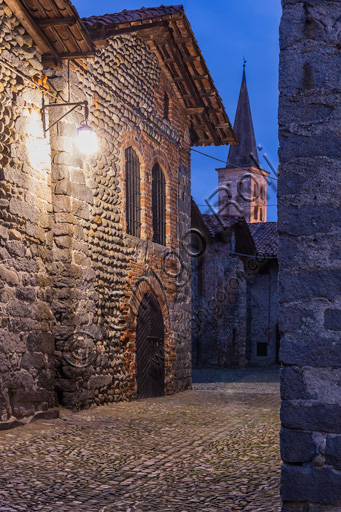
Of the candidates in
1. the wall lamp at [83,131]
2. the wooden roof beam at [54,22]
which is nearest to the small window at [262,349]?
the wall lamp at [83,131]

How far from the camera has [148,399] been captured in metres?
10.5

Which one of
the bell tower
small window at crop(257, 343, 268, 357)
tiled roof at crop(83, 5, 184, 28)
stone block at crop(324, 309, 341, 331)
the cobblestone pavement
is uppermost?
the bell tower

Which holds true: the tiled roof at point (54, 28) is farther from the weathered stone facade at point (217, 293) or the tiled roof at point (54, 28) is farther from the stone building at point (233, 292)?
the weathered stone facade at point (217, 293)

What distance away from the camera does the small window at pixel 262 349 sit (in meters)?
28.3

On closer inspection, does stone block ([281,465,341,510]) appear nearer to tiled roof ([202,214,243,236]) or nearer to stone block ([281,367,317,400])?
stone block ([281,367,317,400])

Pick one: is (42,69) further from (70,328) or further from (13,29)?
(70,328)

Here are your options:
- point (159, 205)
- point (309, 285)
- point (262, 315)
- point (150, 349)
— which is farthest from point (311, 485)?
point (262, 315)

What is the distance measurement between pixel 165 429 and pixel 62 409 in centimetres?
168

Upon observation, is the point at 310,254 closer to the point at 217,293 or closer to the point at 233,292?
the point at 217,293

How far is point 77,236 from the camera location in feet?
27.9

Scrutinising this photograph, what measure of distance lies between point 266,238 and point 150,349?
18476 mm

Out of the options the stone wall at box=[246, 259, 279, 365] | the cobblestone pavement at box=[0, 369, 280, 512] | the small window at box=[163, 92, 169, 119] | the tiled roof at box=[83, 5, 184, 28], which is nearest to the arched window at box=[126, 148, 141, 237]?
the small window at box=[163, 92, 169, 119]

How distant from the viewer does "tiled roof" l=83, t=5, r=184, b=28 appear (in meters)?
9.22

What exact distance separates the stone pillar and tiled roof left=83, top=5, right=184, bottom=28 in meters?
6.26
